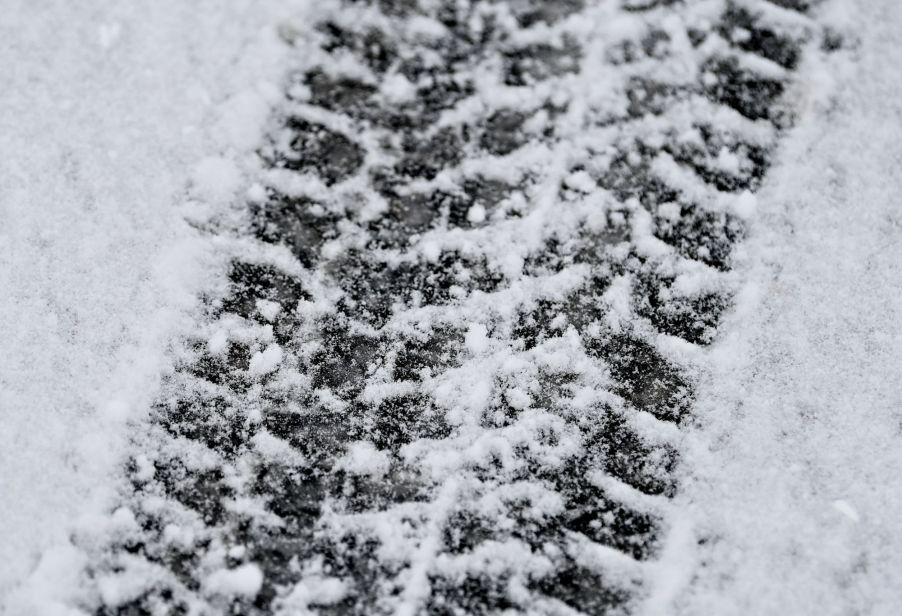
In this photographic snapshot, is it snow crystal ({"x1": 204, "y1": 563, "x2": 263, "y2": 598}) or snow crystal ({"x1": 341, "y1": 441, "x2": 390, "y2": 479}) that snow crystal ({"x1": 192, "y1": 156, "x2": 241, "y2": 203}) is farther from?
snow crystal ({"x1": 204, "y1": 563, "x2": 263, "y2": 598})

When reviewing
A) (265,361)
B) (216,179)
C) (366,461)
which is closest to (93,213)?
(216,179)

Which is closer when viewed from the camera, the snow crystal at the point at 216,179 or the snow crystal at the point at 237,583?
the snow crystal at the point at 237,583

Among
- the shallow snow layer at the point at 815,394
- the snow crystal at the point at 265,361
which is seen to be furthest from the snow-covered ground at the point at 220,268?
the snow crystal at the point at 265,361

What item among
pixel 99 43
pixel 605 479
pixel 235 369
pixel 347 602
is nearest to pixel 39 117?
pixel 99 43

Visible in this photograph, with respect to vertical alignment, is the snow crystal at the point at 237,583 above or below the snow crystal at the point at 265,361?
below

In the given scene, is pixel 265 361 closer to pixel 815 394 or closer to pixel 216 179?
Answer: pixel 216 179

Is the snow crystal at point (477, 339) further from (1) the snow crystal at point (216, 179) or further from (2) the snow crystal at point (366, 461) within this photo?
(1) the snow crystal at point (216, 179)

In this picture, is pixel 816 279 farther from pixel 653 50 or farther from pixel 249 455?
pixel 249 455
